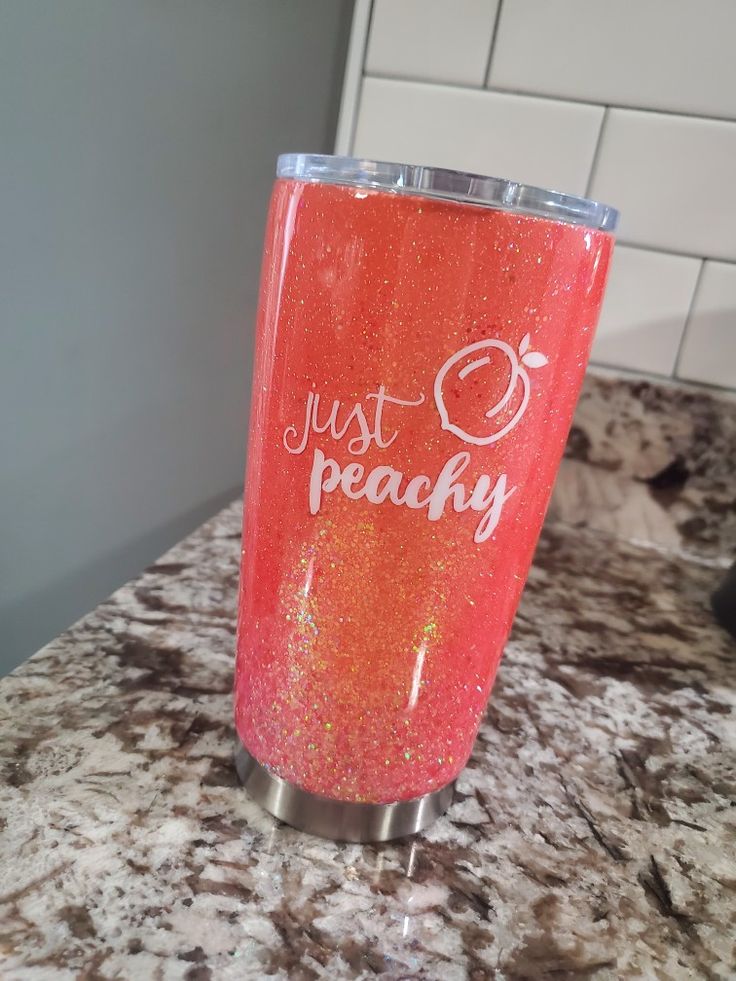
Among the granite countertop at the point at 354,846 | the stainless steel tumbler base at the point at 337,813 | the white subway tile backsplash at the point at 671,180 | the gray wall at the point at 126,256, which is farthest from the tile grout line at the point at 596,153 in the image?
the stainless steel tumbler base at the point at 337,813

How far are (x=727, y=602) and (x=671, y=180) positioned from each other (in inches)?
12.6

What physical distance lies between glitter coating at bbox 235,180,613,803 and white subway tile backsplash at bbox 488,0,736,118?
0.41 meters

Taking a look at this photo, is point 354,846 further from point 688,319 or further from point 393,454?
point 688,319

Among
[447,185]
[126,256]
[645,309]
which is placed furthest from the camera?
[645,309]

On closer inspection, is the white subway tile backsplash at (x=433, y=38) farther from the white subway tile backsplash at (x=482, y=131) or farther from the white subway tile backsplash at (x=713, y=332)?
the white subway tile backsplash at (x=713, y=332)

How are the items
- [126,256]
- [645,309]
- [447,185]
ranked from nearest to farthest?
[447,185] < [126,256] < [645,309]

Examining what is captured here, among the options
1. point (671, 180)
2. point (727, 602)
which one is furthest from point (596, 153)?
point (727, 602)

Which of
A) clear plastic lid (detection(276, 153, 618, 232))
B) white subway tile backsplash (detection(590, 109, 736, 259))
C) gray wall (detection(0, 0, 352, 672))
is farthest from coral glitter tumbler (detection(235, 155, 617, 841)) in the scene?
white subway tile backsplash (detection(590, 109, 736, 259))

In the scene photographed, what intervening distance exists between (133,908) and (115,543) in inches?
14.1

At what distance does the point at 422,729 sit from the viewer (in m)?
0.26

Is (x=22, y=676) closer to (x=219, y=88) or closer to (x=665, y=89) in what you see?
(x=219, y=88)

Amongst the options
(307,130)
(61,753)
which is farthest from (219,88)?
(61,753)

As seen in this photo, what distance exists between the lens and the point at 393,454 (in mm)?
216

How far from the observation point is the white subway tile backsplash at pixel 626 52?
20.5 inches
